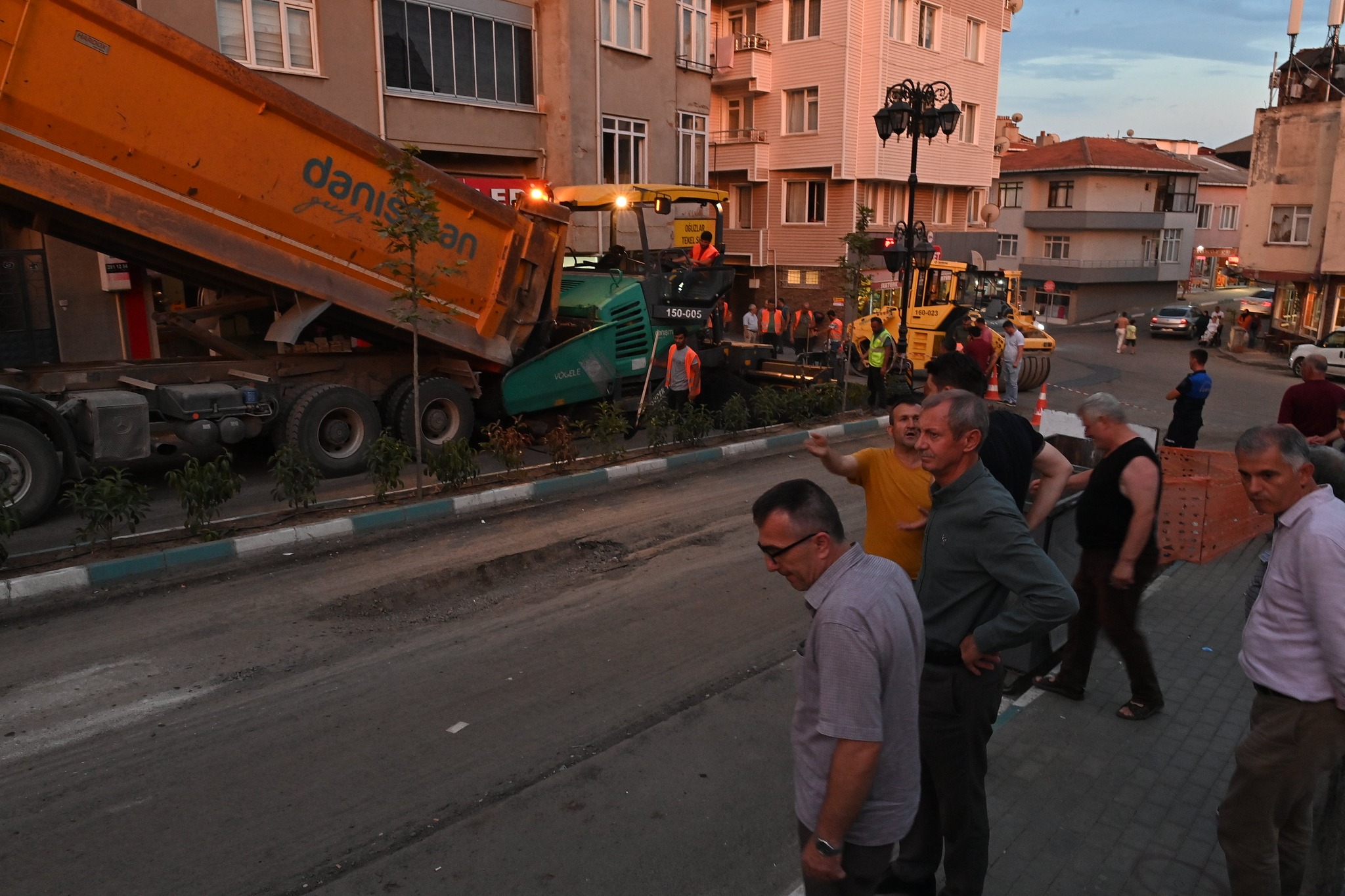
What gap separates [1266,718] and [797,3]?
34178 millimetres

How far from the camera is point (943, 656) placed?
3465 mm

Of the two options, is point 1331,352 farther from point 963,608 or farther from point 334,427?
point 963,608

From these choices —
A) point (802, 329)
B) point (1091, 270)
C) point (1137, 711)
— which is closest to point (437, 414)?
point (1137, 711)

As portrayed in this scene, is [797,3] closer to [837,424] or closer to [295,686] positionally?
[837,424]

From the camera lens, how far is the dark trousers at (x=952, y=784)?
343 centimetres

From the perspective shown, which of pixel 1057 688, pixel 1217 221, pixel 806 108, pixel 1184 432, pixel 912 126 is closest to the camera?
pixel 1057 688

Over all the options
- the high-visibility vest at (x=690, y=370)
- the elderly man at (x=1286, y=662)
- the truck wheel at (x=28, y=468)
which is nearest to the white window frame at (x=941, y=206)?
the high-visibility vest at (x=690, y=370)

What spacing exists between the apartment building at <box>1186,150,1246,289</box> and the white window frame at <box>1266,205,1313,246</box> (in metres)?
26.8

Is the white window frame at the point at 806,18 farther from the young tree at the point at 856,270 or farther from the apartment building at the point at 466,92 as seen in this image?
the young tree at the point at 856,270

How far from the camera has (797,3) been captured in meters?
33.4

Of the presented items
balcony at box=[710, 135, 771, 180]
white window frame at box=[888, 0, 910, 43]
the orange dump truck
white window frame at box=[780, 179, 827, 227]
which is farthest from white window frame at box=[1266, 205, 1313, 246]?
the orange dump truck

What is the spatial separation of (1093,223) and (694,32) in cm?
3071

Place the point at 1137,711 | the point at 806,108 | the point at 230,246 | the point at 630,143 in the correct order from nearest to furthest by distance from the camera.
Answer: the point at 1137,711
the point at 230,246
the point at 630,143
the point at 806,108

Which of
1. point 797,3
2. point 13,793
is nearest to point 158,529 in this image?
point 13,793
